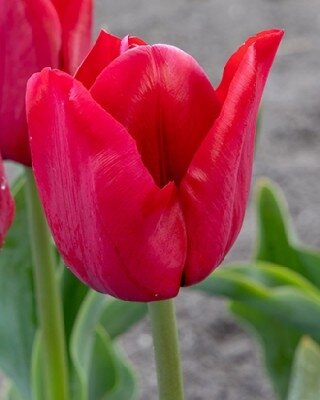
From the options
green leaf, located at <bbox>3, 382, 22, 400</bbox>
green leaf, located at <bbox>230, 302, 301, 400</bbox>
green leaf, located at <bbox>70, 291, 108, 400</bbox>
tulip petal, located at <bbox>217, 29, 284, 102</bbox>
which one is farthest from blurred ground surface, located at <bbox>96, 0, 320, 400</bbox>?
tulip petal, located at <bbox>217, 29, 284, 102</bbox>

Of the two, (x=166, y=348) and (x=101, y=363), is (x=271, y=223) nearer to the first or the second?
(x=101, y=363)

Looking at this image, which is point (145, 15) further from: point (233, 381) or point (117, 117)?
point (117, 117)

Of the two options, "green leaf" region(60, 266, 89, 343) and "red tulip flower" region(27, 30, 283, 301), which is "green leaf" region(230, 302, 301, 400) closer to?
"green leaf" region(60, 266, 89, 343)

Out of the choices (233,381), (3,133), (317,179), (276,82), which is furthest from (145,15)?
(3,133)

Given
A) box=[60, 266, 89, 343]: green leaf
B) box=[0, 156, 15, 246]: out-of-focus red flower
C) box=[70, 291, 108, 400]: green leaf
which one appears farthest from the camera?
box=[60, 266, 89, 343]: green leaf

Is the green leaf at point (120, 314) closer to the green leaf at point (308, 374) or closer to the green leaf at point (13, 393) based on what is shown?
the green leaf at point (13, 393)

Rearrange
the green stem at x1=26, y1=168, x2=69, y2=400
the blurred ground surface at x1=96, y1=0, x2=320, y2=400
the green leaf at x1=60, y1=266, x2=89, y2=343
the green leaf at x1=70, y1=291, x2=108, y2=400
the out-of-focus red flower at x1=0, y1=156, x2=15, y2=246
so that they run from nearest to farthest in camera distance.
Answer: the out-of-focus red flower at x1=0, y1=156, x2=15, y2=246
the green stem at x1=26, y1=168, x2=69, y2=400
the green leaf at x1=70, y1=291, x2=108, y2=400
the green leaf at x1=60, y1=266, x2=89, y2=343
the blurred ground surface at x1=96, y1=0, x2=320, y2=400

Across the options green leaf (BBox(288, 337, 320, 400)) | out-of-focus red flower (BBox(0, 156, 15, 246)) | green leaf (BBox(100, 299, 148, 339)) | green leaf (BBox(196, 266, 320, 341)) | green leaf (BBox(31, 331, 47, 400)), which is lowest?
green leaf (BBox(100, 299, 148, 339))

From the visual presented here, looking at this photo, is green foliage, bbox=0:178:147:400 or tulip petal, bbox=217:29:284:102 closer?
tulip petal, bbox=217:29:284:102
